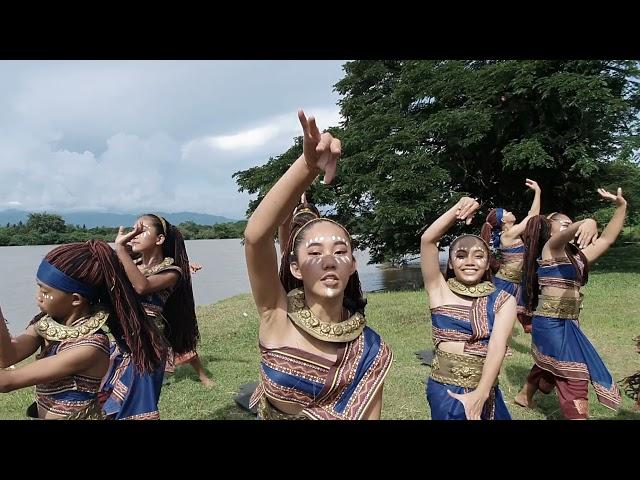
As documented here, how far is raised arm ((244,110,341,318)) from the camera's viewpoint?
5.32ft

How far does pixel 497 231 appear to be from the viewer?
7.18 meters

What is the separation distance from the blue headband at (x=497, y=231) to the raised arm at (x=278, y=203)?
224 inches

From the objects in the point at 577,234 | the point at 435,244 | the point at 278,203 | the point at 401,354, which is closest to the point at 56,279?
the point at 278,203

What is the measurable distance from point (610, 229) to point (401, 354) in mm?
3567

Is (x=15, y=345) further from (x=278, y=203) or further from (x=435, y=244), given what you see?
(x=435, y=244)

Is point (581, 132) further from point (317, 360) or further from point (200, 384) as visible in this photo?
point (317, 360)

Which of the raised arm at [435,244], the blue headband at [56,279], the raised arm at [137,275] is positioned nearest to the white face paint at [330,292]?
the raised arm at [435,244]

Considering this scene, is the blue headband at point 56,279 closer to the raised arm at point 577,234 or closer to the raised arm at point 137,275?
the raised arm at point 137,275

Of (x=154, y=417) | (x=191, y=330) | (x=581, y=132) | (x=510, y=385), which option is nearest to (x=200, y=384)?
(x=191, y=330)

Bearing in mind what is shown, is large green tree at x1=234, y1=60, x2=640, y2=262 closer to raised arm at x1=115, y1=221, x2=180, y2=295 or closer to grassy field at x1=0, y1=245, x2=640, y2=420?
grassy field at x1=0, y1=245, x2=640, y2=420

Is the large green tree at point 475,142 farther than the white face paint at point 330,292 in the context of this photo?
Yes

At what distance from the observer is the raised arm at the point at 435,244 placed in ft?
9.43

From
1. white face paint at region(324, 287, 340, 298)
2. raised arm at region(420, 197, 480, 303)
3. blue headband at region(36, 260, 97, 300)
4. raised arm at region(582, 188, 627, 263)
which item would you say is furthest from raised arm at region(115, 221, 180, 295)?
raised arm at region(582, 188, 627, 263)

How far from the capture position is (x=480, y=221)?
49.6 feet
